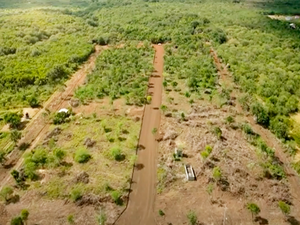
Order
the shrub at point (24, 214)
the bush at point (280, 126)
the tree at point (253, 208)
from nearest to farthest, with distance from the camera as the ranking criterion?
the shrub at point (24, 214) → the tree at point (253, 208) → the bush at point (280, 126)

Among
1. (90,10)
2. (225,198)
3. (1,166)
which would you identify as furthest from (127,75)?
(90,10)

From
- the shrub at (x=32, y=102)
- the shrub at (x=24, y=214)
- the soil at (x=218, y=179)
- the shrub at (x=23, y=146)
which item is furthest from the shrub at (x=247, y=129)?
the shrub at (x=32, y=102)

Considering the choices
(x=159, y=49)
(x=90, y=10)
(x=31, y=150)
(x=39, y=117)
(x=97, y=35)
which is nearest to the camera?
(x=31, y=150)

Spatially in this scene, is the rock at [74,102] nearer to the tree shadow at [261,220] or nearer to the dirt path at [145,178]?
the dirt path at [145,178]

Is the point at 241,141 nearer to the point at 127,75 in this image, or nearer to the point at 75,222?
the point at 75,222

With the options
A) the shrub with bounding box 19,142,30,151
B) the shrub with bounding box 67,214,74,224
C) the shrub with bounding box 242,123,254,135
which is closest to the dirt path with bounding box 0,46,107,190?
the shrub with bounding box 19,142,30,151

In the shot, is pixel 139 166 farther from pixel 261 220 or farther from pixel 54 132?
pixel 261 220
